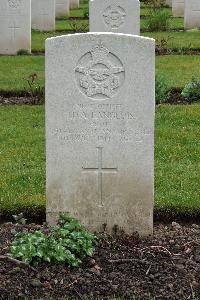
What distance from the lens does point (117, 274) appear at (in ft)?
16.2

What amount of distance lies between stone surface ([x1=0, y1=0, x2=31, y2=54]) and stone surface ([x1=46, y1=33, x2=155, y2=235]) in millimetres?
8869

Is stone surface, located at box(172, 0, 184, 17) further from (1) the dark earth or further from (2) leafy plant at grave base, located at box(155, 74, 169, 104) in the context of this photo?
(1) the dark earth

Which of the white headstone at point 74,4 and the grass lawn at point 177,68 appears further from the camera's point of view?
the white headstone at point 74,4

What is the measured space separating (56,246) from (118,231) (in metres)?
0.71

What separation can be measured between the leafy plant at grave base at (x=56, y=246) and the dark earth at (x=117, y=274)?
0.05 m

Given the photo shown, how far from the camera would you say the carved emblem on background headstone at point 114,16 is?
41.5 ft

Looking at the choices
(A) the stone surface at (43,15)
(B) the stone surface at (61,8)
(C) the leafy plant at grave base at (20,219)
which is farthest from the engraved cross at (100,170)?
(B) the stone surface at (61,8)

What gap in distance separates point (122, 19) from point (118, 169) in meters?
7.56

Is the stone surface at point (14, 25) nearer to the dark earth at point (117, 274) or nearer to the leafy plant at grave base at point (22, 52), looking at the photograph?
the leafy plant at grave base at point (22, 52)

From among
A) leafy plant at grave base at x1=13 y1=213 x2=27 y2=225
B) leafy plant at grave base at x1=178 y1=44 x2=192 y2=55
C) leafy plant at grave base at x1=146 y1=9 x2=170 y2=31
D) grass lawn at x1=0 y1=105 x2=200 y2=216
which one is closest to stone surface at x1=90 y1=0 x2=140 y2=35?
leafy plant at grave base at x1=178 y1=44 x2=192 y2=55

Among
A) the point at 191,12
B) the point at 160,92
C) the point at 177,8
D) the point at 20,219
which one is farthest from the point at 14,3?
the point at 177,8

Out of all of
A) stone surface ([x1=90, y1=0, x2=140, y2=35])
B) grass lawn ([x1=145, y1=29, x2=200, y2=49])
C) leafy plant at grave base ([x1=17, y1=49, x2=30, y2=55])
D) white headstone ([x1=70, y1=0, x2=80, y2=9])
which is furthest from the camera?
white headstone ([x1=70, y1=0, x2=80, y2=9])

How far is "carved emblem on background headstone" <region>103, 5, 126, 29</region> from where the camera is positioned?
498 inches

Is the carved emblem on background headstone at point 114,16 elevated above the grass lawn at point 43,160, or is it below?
above
